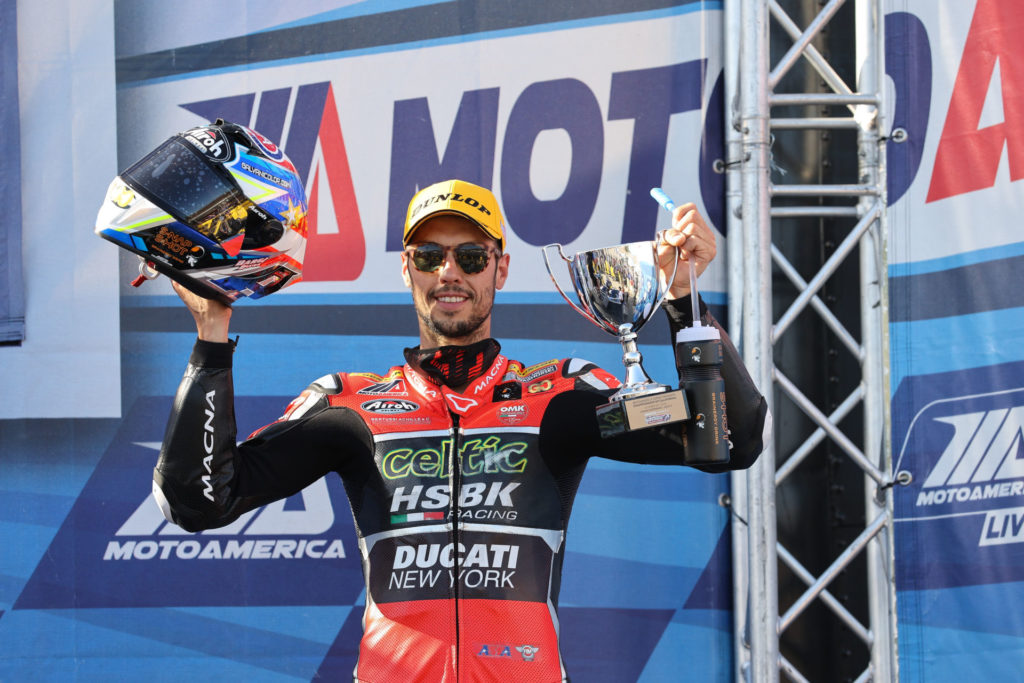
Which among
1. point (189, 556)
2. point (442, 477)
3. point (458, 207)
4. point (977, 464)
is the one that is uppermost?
point (458, 207)

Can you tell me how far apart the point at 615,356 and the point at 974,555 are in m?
1.37

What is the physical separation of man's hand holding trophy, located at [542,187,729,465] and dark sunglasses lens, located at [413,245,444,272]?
1.10 feet

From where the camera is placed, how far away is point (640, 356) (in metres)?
1.72

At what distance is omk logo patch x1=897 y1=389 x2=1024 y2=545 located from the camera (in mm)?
3020

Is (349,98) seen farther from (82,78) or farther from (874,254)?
(874,254)

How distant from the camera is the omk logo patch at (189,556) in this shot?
3082 millimetres

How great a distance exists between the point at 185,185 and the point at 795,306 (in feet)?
6.46

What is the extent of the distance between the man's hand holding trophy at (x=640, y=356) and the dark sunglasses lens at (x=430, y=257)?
0.34 m

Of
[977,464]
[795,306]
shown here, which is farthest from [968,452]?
[795,306]

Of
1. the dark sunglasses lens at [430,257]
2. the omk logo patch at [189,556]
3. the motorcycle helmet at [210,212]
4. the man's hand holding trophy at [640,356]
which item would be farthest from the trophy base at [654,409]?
the omk logo patch at [189,556]

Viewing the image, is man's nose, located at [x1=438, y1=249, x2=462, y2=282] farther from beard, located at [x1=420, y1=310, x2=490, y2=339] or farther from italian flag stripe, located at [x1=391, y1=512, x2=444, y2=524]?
italian flag stripe, located at [x1=391, y1=512, x2=444, y2=524]

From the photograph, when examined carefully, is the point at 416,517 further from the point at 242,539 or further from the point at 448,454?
the point at 242,539

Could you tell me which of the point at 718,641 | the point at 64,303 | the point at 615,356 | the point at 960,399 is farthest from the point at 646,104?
the point at 64,303

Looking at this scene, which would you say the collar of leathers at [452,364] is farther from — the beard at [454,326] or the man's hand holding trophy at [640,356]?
the man's hand holding trophy at [640,356]
